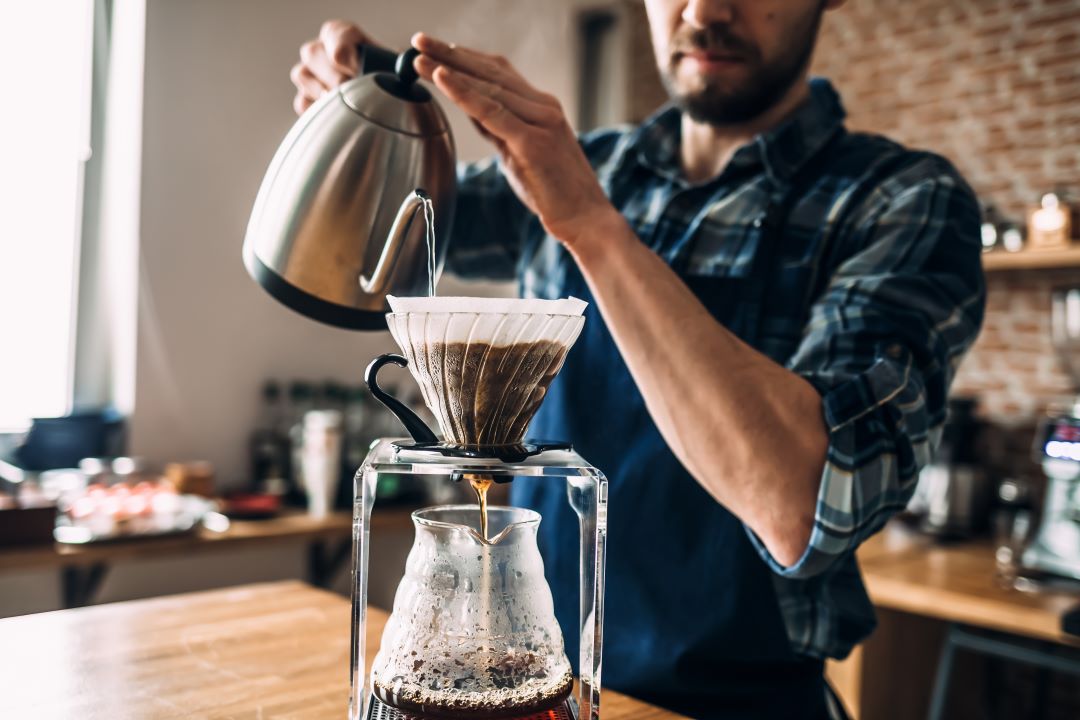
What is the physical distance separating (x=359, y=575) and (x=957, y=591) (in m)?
1.74

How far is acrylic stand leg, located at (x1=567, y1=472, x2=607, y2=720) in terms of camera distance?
0.68 meters

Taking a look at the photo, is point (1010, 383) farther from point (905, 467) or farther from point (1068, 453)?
point (905, 467)

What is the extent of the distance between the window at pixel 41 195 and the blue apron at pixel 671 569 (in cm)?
202

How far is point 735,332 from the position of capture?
1.14 m

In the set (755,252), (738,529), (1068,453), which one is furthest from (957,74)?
(738,529)

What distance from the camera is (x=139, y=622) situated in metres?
0.99

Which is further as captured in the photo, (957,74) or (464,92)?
(957,74)

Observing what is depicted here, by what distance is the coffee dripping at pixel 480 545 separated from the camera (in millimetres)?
659

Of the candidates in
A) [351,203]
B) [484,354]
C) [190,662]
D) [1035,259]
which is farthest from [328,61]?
[1035,259]

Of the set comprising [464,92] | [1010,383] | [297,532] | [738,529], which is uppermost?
[464,92]

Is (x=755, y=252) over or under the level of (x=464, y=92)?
under

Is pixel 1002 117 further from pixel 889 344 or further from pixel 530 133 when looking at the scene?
pixel 530 133

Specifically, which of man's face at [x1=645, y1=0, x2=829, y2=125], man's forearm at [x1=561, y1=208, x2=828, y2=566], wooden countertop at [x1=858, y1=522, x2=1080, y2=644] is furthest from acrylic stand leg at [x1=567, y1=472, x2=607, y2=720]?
wooden countertop at [x1=858, y1=522, x2=1080, y2=644]

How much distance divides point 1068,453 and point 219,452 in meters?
2.31
